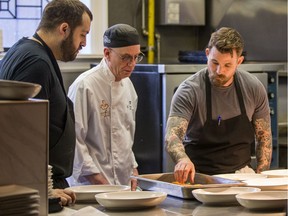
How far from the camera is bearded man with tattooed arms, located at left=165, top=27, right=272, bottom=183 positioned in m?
3.86

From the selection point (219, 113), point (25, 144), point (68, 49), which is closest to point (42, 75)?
point (68, 49)

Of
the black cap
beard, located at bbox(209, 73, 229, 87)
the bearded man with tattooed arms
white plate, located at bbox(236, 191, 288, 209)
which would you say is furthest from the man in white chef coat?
white plate, located at bbox(236, 191, 288, 209)

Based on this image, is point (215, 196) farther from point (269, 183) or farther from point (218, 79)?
point (218, 79)

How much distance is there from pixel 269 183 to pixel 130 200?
0.74 meters

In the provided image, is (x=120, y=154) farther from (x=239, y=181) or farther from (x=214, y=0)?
(x=214, y=0)

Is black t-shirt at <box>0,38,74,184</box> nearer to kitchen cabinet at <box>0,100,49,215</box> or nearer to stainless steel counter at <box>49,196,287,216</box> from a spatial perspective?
stainless steel counter at <box>49,196,287,216</box>

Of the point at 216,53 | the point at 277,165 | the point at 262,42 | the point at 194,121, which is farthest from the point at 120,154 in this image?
the point at 262,42

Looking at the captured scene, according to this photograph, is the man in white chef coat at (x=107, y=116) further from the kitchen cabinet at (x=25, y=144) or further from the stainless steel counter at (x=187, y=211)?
the kitchen cabinet at (x=25, y=144)

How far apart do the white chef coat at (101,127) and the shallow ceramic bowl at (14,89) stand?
65.3 inches

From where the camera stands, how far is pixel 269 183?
10.2 ft

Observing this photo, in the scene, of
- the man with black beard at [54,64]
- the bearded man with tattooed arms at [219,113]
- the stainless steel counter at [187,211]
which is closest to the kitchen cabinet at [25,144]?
the stainless steel counter at [187,211]

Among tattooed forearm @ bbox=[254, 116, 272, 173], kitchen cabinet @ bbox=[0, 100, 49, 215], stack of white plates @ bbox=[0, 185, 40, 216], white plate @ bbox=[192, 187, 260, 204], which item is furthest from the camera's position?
tattooed forearm @ bbox=[254, 116, 272, 173]

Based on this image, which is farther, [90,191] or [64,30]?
[64,30]

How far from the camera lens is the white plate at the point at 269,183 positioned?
3.04 m
